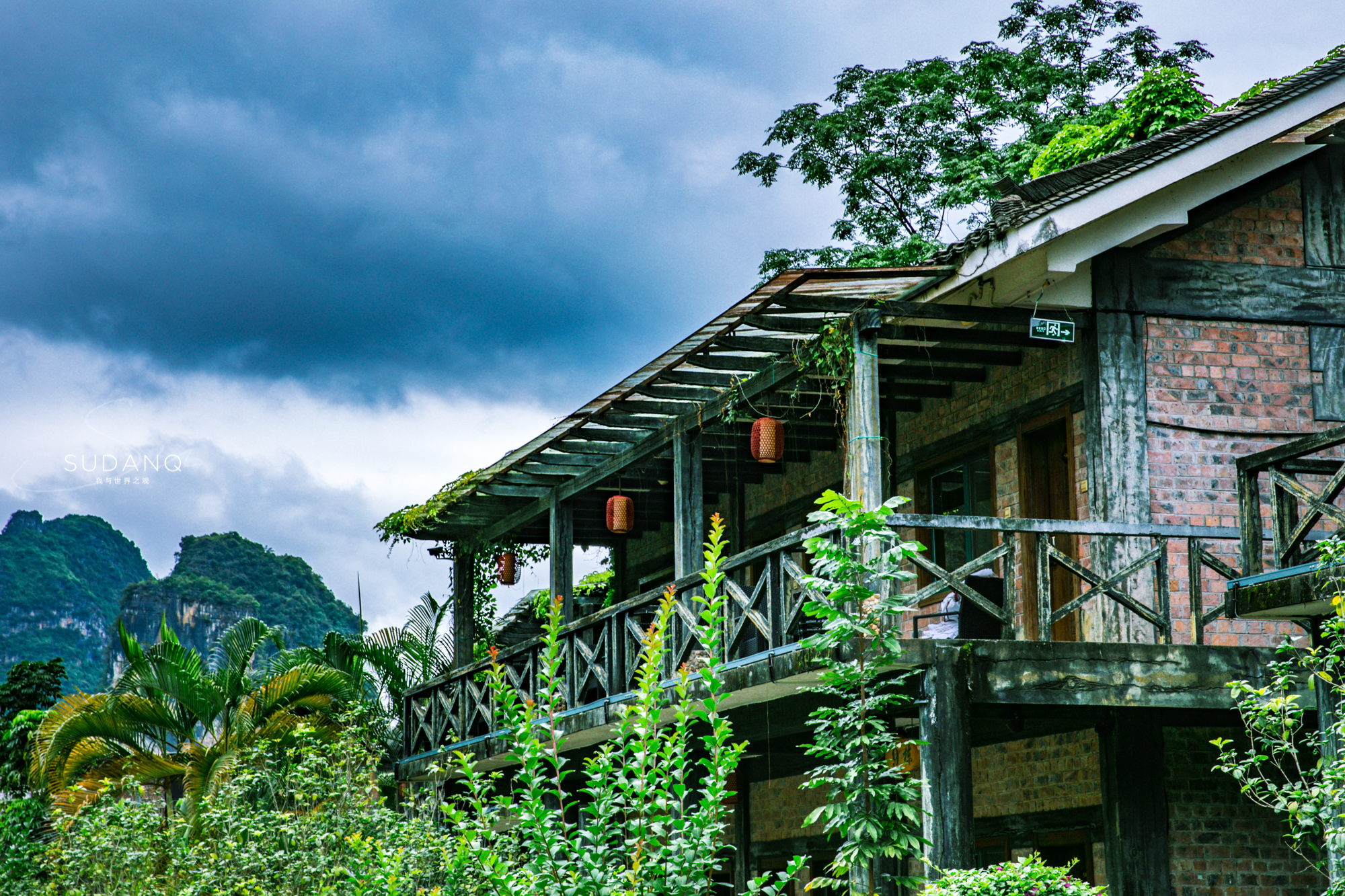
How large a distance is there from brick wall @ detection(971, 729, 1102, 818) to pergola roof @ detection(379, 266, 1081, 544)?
3012mm

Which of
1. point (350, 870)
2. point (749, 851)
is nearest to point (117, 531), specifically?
point (749, 851)

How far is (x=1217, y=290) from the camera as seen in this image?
1049cm

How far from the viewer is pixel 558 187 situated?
33719 millimetres

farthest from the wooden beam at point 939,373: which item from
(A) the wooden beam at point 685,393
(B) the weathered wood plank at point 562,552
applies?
(B) the weathered wood plank at point 562,552

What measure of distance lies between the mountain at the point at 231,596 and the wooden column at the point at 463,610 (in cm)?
4544

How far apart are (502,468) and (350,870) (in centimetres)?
638

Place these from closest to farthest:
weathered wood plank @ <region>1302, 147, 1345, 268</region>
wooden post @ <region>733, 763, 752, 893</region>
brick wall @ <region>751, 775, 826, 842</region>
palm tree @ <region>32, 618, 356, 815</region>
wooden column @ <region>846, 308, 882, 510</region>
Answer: wooden column @ <region>846, 308, 882, 510</region>
weathered wood plank @ <region>1302, 147, 1345, 268</region>
brick wall @ <region>751, 775, 826, 842</region>
wooden post @ <region>733, 763, 752, 893</region>
palm tree @ <region>32, 618, 356, 815</region>

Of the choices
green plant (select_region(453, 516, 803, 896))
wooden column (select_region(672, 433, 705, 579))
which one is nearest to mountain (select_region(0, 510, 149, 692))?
wooden column (select_region(672, 433, 705, 579))

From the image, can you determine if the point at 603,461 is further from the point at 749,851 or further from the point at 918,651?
the point at 918,651

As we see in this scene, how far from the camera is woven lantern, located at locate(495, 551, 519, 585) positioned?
17375 millimetres

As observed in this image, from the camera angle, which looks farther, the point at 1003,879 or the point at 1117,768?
the point at 1117,768

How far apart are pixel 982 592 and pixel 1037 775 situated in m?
2.01

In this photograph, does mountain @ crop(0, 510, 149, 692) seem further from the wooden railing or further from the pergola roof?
the wooden railing

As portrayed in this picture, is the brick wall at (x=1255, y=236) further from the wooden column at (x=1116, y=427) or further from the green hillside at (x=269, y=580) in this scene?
the green hillside at (x=269, y=580)
